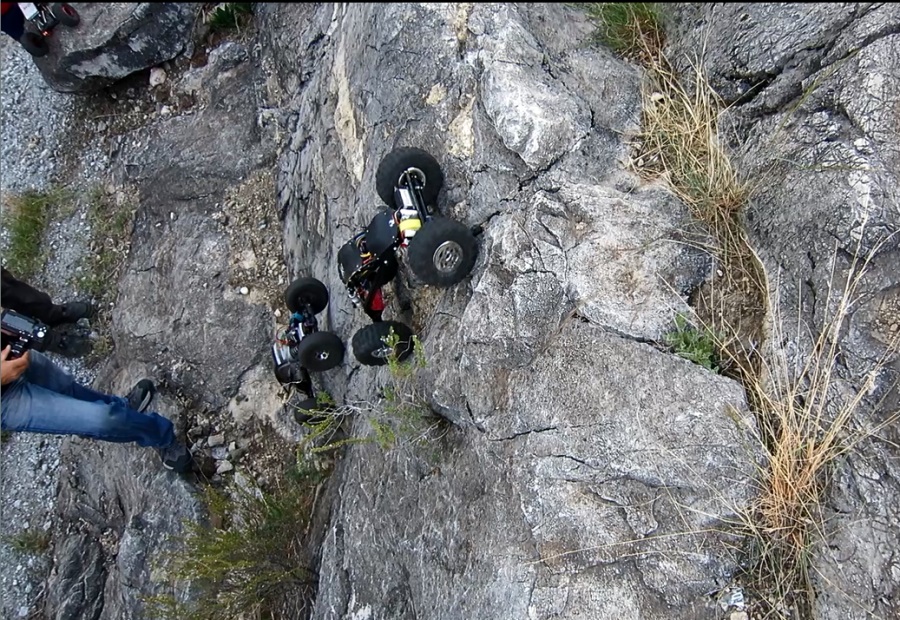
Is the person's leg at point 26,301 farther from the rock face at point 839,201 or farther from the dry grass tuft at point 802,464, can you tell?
the dry grass tuft at point 802,464

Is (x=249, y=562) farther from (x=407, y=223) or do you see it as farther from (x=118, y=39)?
(x=118, y=39)

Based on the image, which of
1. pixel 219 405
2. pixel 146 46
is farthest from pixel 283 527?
pixel 146 46

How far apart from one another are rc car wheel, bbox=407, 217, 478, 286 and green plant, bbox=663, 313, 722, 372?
0.95 m

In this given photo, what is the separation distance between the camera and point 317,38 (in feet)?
16.3

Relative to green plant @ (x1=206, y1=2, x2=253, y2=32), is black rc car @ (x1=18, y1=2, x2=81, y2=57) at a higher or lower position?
higher

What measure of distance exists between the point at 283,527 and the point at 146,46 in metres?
4.48

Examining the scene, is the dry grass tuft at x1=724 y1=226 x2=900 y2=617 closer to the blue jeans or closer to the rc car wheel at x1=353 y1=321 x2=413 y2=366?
the rc car wheel at x1=353 y1=321 x2=413 y2=366

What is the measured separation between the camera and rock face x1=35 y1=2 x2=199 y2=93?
19.5 ft

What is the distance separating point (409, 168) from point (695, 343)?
156 cm

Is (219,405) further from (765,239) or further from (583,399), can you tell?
(765,239)

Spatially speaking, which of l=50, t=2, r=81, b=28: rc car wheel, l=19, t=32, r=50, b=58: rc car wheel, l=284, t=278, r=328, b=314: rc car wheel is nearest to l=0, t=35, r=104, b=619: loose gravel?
l=19, t=32, r=50, b=58: rc car wheel

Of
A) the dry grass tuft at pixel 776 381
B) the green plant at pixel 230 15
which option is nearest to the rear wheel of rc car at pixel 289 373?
the dry grass tuft at pixel 776 381

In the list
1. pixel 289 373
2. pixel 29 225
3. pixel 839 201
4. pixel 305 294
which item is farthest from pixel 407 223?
pixel 29 225

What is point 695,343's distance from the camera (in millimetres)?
2775
